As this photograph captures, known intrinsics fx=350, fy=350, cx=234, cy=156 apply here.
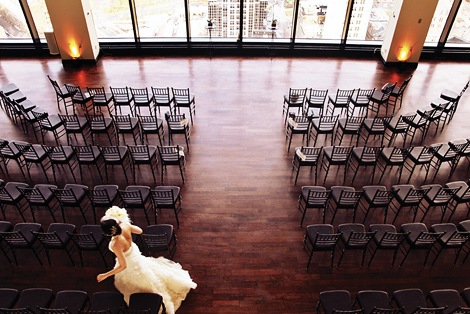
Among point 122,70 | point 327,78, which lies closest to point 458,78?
point 327,78

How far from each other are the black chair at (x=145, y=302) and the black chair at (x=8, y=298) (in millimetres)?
1585

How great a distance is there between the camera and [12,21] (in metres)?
11.9

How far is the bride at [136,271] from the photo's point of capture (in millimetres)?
4473

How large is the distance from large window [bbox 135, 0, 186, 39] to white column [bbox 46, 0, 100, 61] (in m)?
1.65

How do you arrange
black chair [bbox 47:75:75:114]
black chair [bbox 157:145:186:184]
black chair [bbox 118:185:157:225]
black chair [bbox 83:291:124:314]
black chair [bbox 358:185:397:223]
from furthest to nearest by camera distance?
1. black chair [bbox 47:75:75:114]
2. black chair [bbox 157:145:186:184]
3. black chair [bbox 358:185:397:223]
4. black chair [bbox 118:185:157:225]
5. black chair [bbox 83:291:124:314]

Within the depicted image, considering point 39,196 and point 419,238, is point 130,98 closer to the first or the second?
point 39,196

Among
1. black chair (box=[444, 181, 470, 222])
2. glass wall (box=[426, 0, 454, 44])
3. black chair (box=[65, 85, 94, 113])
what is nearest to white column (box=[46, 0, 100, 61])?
black chair (box=[65, 85, 94, 113])

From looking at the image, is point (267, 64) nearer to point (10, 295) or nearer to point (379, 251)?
point (379, 251)

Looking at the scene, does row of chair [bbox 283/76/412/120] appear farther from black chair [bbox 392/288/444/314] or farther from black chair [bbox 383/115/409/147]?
black chair [bbox 392/288/444/314]

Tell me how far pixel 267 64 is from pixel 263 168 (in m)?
5.54

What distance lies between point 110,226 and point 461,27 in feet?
43.7

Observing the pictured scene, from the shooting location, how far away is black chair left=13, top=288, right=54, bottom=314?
4648mm

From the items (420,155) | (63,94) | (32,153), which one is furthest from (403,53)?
(32,153)

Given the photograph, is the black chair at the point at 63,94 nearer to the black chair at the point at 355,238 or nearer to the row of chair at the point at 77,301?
the row of chair at the point at 77,301
